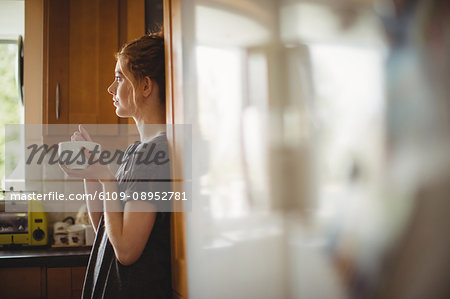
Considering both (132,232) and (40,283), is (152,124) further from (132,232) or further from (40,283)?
(40,283)

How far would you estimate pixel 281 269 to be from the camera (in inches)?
16.2

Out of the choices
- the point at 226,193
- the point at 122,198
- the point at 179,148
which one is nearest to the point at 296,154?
the point at 226,193

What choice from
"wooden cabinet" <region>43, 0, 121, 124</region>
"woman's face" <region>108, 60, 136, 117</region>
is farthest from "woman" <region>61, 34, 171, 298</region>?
"wooden cabinet" <region>43, 0, 121, 124</region>

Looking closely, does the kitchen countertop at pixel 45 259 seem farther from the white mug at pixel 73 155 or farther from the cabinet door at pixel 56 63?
the white mug at pixel 73 155

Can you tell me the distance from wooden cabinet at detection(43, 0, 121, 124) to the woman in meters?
1.27

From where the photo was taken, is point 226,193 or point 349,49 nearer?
point 349,49

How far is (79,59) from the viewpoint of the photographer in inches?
86.0

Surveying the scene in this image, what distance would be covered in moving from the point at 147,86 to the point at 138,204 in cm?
31

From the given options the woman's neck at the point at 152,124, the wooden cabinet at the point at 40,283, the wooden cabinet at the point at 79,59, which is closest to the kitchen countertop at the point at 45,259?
the wooden cabinet at the point at 40,283

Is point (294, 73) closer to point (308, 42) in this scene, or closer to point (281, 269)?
point (308, 42)

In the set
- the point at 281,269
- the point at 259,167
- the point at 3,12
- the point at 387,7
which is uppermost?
the point at 3,12

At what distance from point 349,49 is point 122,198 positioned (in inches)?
29.4

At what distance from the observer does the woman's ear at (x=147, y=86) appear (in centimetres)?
96

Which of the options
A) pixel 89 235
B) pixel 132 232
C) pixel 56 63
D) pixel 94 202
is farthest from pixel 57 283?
pixel 132 232
